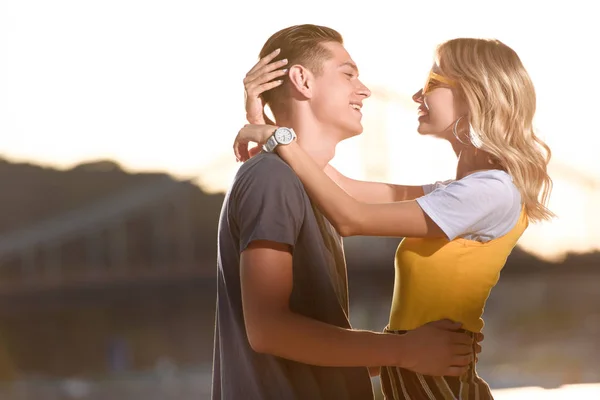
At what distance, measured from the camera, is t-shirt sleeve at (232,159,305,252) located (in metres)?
1.35

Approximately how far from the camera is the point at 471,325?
1602 mm

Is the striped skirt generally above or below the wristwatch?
below

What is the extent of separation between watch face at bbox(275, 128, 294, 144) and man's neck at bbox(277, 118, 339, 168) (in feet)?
0.44

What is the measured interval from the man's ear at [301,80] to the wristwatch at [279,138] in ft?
0.44

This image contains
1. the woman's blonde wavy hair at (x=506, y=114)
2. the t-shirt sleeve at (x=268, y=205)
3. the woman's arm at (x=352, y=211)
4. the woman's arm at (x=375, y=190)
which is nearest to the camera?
the t-shirt sleeve at (x=268, y=205)

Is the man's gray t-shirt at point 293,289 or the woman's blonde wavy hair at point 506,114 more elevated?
the woman's blonde wavy hair at point 506,114

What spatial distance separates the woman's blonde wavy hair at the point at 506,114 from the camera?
1620mm

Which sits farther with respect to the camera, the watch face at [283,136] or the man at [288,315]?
the watch face at [283,136]

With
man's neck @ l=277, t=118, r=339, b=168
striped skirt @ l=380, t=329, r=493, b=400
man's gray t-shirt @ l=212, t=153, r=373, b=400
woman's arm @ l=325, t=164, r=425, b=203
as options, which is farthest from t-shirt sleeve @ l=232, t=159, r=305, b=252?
woman's arm @ l=325, t=164, r=425, b=203

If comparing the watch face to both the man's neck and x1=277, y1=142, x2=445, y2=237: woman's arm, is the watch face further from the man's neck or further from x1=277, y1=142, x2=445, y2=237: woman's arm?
the man's neck

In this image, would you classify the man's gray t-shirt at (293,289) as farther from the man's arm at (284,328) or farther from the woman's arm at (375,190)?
the woman's arm at (375,190)

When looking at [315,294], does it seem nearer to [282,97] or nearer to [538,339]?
[282,97]

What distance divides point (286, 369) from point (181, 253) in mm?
28480

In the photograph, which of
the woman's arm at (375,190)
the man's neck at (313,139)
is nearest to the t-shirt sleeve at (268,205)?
the man's neck at (313,139)
